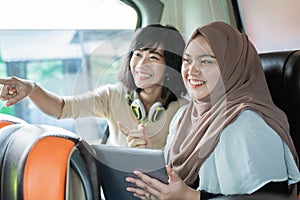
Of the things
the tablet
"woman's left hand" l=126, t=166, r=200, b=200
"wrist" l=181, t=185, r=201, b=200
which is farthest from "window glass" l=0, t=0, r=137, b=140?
"wrist" l=181, t=185, r=201, b=200

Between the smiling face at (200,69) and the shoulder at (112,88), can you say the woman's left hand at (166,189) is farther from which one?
the shoulder at (112,88)

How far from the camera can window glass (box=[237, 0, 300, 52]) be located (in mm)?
1953

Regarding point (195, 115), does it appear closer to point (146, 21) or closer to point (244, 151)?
point (244, 151)

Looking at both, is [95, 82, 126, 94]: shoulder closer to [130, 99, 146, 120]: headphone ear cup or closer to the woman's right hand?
[130, 99, 146, 120]: headphone ear cup

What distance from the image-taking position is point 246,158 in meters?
1.19

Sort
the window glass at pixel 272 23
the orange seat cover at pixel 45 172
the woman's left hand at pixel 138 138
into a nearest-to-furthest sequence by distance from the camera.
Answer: the orange seat cover at pixel 45 172, the woman's left hand at pixel 138 138, the window glass at pixel 272 23

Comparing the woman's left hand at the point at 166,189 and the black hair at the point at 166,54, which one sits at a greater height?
the black hair at the point at 166,54

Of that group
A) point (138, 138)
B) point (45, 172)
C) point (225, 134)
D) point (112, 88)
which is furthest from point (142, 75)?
point (45, 172)

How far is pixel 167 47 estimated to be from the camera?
1.68 metres

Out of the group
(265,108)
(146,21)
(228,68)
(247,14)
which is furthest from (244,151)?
(247,14)

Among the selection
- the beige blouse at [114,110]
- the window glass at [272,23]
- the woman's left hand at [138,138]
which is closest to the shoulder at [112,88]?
the beige blouse at [114,110]

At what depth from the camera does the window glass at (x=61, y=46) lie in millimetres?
1809

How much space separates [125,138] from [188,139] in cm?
29

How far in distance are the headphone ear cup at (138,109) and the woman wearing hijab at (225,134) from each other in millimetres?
214
